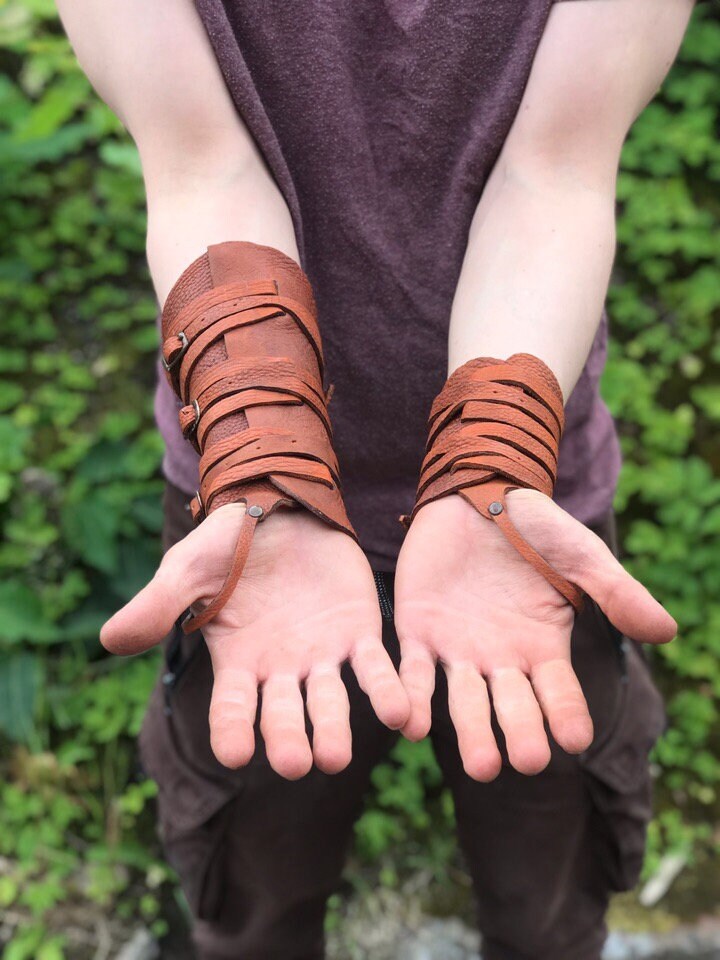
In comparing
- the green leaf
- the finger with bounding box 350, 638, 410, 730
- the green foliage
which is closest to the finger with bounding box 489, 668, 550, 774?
the finger with bounding box 350, 638, 410, 730

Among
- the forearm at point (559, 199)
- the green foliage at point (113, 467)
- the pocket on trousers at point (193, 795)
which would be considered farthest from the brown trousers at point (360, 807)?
the green foliage at point (113, 467)

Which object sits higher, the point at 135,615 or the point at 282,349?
the point at 282,349

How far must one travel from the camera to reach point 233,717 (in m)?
1.08

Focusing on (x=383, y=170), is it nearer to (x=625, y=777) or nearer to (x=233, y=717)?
(x=233, y=717)

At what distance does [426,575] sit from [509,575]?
0.11 m

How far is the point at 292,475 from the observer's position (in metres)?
1.20

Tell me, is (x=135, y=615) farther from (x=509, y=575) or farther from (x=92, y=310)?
(x=92, y=310)

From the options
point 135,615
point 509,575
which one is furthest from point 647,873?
point 135,615

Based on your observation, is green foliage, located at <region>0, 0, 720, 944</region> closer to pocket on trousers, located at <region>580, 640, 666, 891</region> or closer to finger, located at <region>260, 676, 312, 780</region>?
pocket on trousers, located at <region>580, 640, 666, 891</region>

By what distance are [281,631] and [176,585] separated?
158mm

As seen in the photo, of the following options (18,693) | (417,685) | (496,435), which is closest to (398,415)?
(496,435)

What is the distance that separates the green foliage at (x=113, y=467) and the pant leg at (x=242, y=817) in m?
0.86

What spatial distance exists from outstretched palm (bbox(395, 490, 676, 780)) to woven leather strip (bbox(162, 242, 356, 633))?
0.46 ft

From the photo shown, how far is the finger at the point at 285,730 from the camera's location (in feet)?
3.48
